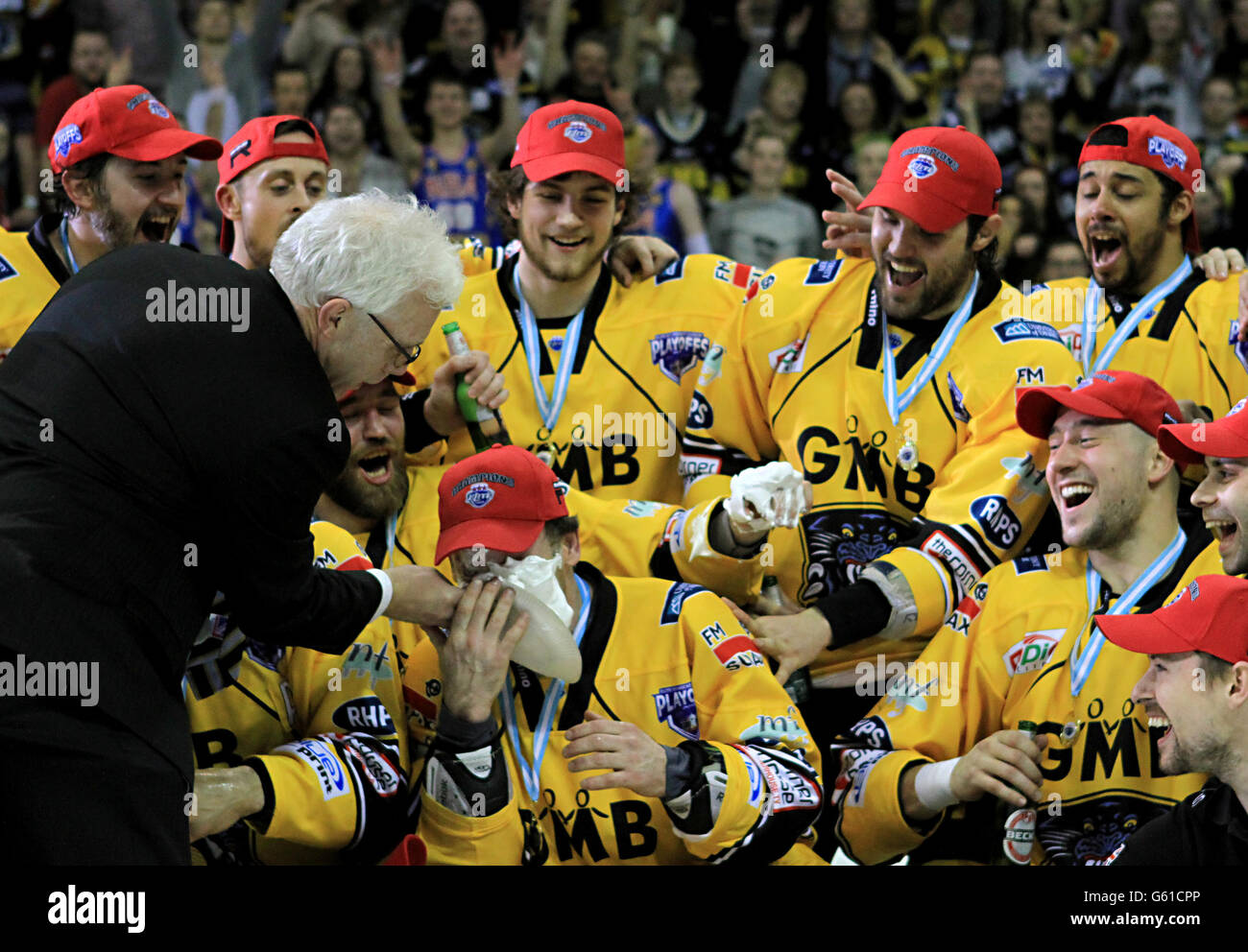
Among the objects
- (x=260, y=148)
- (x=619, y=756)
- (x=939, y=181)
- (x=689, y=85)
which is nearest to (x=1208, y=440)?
(x=939, y=181)

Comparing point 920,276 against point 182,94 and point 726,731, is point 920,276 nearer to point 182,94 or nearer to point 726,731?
point 726,731

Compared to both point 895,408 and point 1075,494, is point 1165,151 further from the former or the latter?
point 1075,494

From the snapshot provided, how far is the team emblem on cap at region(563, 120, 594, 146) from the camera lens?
531 cm

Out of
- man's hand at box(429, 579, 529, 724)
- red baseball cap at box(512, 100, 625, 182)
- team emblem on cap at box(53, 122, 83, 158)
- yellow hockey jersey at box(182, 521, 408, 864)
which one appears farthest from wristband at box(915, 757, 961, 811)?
team emblem on cap at box(53, 122, 83, 158)

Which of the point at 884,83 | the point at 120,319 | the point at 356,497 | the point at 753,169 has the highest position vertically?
the point at 884,83

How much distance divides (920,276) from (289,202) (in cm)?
205

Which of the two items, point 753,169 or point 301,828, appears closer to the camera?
point 301,828

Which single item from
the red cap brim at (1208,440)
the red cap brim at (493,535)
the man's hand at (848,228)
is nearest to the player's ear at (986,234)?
the man's hand at (848,228)

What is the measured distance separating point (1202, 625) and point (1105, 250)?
1894mm

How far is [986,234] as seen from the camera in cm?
522

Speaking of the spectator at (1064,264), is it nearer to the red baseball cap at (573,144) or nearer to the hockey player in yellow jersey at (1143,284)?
the hockey player in yellow jersey at (1143,284)

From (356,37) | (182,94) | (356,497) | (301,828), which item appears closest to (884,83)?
(356,37)

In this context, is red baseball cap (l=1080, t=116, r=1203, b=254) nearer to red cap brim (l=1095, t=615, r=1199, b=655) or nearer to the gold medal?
the gold medal

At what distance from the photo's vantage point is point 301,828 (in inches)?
151
